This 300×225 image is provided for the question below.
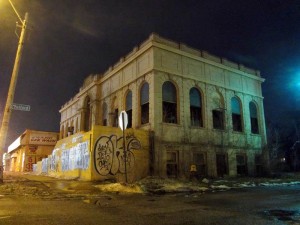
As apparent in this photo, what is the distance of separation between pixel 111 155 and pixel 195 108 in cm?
917

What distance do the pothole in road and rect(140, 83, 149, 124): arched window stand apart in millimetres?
15673

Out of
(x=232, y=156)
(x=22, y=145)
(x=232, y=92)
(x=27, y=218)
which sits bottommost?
(x=27, y=218)

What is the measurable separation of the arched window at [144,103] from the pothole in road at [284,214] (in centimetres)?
1567

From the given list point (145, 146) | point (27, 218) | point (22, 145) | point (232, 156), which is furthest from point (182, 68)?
point (22, 145)

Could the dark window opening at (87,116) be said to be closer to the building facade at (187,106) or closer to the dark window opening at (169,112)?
the building facade at (187,106)

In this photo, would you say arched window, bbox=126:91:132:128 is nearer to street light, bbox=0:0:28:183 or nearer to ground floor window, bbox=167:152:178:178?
ground floor window, bbox=167:152:178:178

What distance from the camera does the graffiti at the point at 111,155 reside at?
1748 centimetres

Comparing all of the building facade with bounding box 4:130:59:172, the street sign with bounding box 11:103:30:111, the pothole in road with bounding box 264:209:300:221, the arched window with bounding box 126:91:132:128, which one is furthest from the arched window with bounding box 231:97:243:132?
the building facade with bounding box 4:130:59:172

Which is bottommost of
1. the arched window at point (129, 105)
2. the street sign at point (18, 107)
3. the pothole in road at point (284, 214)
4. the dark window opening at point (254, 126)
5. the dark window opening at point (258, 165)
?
the pothole in road at point (284, 214)

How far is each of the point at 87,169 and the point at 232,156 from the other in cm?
1343

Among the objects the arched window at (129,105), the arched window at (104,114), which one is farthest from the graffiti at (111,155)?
the arched window at (104,114)

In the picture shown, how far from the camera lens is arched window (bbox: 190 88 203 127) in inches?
913

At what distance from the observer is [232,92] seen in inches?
1029

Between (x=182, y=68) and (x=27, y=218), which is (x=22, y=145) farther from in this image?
(x=27, y=218)
